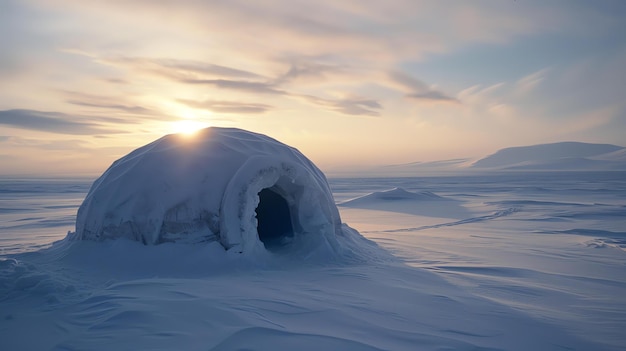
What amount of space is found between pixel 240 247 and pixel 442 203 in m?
19.3

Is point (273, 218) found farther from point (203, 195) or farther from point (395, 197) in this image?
point (395, 197)

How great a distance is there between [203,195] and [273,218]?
315cm

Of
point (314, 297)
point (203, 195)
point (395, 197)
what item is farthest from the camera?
point (395, 197)

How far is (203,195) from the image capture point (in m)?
7.45

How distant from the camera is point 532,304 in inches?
232

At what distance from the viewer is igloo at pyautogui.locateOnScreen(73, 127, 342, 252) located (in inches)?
285

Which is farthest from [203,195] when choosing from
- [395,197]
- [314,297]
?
[395,197]

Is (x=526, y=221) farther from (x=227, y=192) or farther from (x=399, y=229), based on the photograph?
(x=227, y=192)

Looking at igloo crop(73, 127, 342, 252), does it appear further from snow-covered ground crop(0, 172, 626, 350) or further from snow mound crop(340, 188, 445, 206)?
snow mound crop(340, 188, 445, 206)

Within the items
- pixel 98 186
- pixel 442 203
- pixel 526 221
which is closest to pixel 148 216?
pixel 98 186

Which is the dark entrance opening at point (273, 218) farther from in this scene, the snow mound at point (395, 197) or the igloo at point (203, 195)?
the snow mound at point (395, 197)

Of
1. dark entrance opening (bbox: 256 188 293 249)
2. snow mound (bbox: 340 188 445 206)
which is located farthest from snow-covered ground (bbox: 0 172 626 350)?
snow mound (bbox: 340 188 445 206)

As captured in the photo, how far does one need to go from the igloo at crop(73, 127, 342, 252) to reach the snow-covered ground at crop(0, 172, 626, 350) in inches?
12.2

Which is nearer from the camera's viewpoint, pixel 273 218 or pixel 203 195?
pixel 203 195
